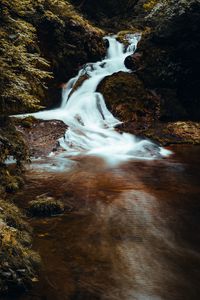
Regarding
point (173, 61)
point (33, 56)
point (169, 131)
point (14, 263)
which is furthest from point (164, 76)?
point (14, 263)

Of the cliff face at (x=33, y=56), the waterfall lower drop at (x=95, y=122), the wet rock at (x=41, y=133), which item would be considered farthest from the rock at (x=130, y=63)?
the wet rock at (x=41, y=133)

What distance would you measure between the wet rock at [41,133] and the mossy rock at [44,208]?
4386 millimetres

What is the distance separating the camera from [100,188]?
770cm

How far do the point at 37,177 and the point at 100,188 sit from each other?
147 centimetres

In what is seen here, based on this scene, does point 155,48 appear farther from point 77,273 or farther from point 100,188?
point 77,273

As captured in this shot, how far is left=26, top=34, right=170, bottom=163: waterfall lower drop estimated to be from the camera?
459 inches

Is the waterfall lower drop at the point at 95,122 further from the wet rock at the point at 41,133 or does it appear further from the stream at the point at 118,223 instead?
the wet rock at the point at 41,133

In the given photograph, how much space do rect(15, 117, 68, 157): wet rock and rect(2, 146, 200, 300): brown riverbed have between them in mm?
2169

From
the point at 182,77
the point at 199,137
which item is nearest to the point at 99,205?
the point at 199,137

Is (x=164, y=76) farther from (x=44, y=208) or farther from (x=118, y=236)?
(x=118, y=236)

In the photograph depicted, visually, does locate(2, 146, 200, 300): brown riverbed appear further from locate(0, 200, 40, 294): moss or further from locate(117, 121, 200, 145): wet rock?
locate(117, 121, 200, 145): wet rock

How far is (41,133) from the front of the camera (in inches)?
472

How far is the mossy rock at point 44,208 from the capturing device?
5.98m

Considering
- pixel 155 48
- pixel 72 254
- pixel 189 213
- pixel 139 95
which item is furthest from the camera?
pixel 155 48
